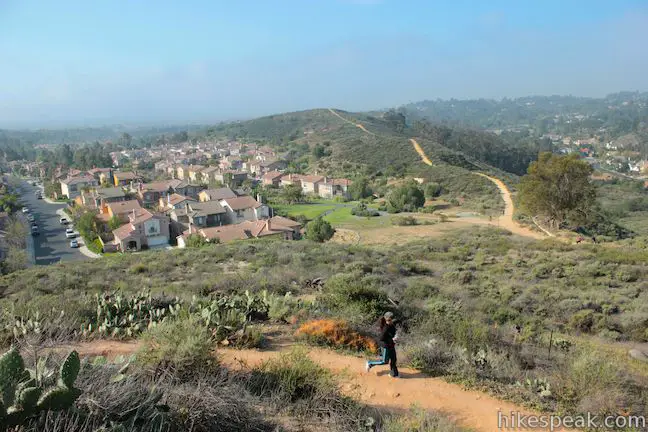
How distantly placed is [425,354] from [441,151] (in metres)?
75.3

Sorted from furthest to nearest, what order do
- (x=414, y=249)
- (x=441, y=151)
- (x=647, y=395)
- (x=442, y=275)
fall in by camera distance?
(x=441, y=151) < (x=414, y=249) < (x=442, y=275) < (x=647, y=395)

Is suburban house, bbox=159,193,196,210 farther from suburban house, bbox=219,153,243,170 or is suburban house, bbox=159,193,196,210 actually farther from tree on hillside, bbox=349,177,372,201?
suburban house, bbox=219,153,243,170

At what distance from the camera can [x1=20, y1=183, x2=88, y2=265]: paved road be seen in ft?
119

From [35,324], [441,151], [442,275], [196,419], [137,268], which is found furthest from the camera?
[441,151]

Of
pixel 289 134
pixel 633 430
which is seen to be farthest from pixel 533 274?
pixel 289 134

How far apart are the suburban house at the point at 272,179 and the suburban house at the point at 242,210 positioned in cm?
2497

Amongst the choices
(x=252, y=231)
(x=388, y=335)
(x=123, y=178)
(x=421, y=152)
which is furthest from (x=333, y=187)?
(x=388, y=335)

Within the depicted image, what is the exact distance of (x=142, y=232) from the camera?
39.4 metres

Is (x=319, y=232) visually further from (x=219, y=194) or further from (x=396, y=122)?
(x=396, y=122)

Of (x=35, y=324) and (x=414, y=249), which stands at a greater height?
(x=35, y=324)

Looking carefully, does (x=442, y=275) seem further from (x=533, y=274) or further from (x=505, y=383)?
(x=505, y=383)

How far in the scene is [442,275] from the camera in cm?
1562

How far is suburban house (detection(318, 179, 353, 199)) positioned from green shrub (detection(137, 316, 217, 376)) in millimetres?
56007

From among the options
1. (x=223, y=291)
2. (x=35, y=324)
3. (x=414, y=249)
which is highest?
(x=35, y=324)
